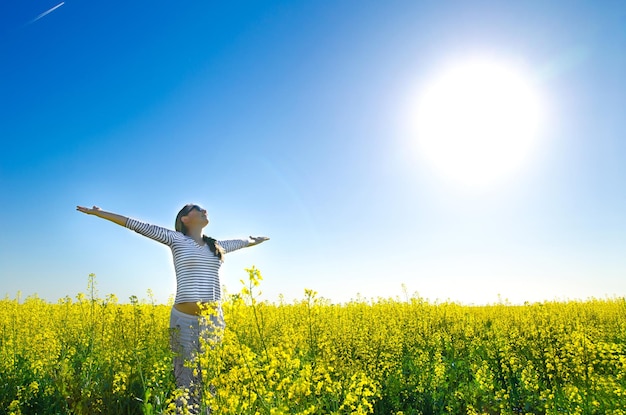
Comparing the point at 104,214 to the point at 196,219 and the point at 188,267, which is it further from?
the point at 188,267

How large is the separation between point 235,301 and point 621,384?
4.13 meters

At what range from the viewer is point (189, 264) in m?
4.80


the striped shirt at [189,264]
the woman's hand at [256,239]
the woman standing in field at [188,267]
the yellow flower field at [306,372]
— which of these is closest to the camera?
the yellow flower field at [306,372]

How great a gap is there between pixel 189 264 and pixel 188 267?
0.03 m

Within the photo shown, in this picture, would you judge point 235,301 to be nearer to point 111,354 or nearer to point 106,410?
point 106,410

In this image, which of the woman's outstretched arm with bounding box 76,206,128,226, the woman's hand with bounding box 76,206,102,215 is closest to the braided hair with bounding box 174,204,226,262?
the woman's outstretched arm with bounding box 76,206,128,226

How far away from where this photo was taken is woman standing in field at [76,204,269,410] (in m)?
4.50

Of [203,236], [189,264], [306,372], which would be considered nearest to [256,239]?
[203,236]

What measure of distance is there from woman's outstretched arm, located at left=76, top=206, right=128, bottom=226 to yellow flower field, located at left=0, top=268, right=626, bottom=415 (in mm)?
906

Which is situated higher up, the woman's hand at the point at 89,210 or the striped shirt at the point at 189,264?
the woman's hand at the point at 89,210

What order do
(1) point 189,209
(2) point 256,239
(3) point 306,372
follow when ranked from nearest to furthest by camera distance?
(3) point 306,372
(1) point 189,209
(2) point 256,239

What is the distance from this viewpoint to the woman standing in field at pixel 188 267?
4496 mm

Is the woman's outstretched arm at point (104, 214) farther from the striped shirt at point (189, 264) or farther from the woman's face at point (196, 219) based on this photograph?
the woman's face at point (196, 219)

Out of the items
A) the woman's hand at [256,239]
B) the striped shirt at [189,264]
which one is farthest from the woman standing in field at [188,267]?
the woman's hand at [256,239]
